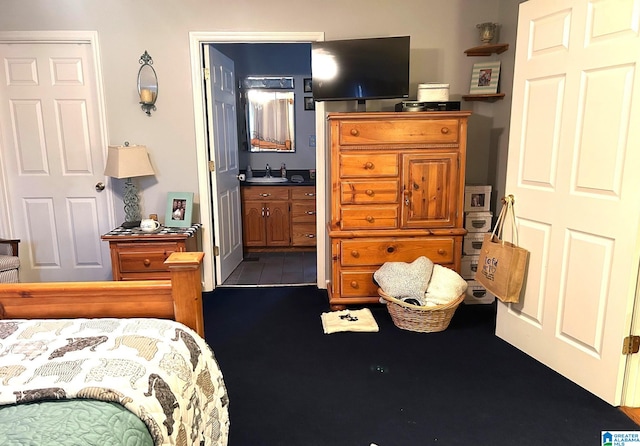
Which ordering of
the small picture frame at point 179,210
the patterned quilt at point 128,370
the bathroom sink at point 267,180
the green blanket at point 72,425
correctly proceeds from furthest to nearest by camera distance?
the bathroom sink at point 267,180, the small picture frame at point 179,210, the patterned quilt at point 128,370, the green blanket at point 72,425

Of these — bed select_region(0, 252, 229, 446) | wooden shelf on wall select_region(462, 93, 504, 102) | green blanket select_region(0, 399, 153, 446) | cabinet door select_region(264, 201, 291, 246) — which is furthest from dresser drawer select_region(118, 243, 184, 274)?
wooden shelf on wall select_region(462, 93, 504, 102)

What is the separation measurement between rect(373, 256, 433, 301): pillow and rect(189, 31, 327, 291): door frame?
0.89m

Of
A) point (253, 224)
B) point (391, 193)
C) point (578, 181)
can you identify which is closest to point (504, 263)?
point (578, 181)

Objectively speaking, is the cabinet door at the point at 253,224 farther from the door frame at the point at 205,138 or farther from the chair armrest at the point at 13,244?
the chair armrest at the point at 13,244

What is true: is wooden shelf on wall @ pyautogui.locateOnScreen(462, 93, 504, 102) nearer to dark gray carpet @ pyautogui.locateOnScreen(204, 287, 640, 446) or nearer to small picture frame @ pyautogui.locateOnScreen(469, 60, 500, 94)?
small picture frame @ pyautogui.locateOnScreen(469, 60, 500, 94)

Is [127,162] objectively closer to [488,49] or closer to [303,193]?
[303,193]

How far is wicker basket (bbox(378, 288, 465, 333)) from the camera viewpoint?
9.59 feet

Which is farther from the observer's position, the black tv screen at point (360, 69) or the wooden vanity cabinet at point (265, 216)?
the wooden vanity cabinet at point (265, 216)

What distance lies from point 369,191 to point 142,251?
1760mm

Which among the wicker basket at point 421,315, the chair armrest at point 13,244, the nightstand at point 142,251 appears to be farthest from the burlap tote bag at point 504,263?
the chair armrest at point 13,244

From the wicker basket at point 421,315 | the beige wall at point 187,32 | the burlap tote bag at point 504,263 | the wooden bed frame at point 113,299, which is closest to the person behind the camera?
the wooden bed frame at point 113,299

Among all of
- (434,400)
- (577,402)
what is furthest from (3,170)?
(577,402)

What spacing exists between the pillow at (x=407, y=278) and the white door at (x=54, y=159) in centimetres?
239

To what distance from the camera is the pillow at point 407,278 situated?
3008mm
